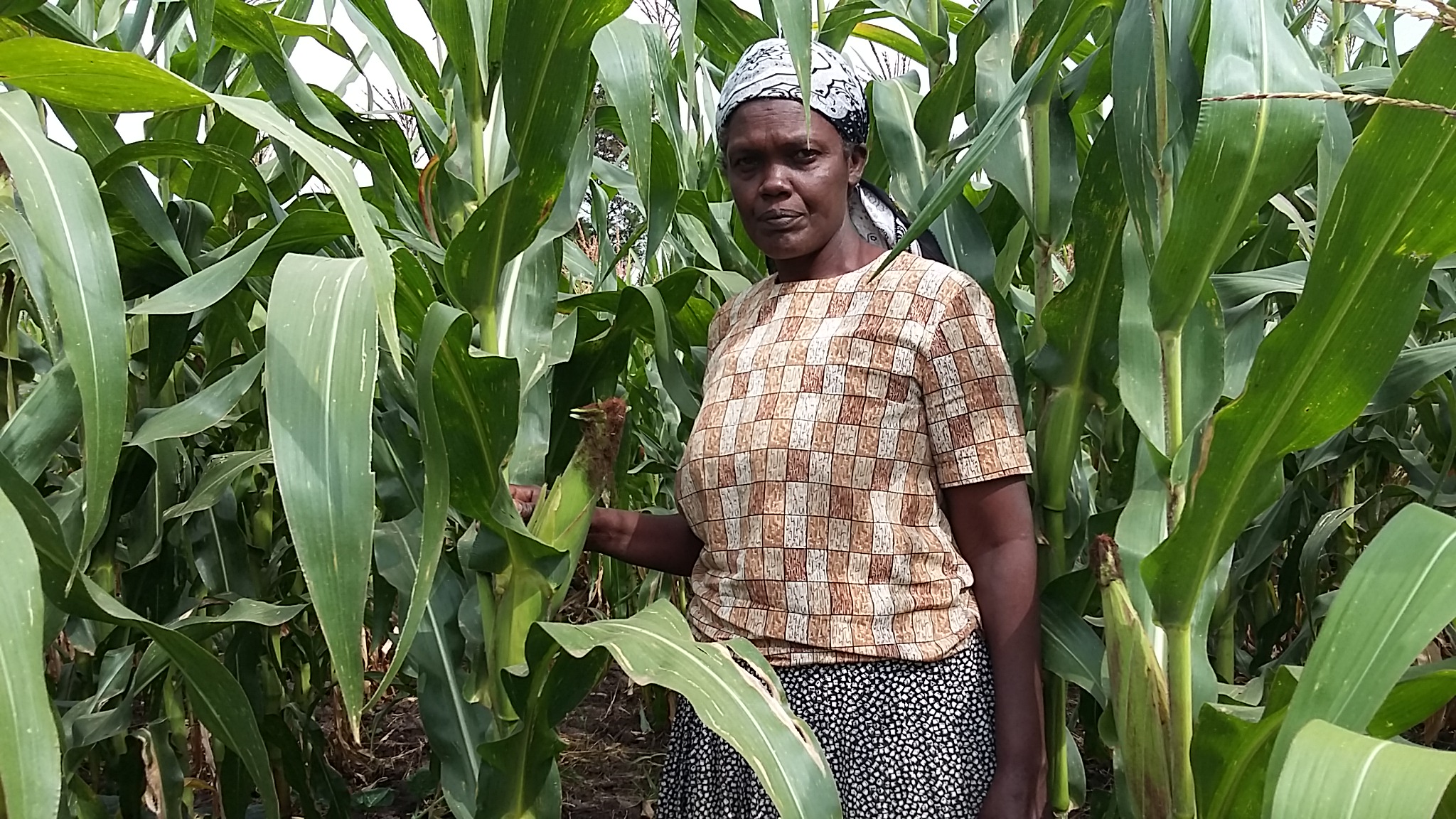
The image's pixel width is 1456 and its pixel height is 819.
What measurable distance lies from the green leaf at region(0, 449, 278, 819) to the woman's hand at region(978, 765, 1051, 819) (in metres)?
0.61

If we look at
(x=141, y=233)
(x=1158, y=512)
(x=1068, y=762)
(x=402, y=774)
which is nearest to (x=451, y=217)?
(x=141, y=233)

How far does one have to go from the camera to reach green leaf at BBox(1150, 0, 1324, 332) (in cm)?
65

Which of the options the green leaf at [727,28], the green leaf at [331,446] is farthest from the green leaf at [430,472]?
the green leaf at [727,28]

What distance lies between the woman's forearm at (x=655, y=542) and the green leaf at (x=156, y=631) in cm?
43

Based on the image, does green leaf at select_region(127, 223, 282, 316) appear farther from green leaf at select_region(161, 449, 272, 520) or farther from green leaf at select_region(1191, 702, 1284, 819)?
green leaf at select_region(1191, 702, 1284, 819)

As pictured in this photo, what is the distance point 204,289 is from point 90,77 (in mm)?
166

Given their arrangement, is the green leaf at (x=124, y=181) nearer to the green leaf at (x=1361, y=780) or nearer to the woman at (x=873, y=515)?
the woman at (x=873, y=515)

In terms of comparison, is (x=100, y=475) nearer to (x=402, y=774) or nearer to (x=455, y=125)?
(x=455, y=125)

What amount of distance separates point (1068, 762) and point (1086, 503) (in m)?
0.30

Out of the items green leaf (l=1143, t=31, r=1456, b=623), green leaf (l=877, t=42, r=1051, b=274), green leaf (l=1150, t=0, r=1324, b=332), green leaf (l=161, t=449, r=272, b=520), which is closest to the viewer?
green leaf (l=1143, t=31, r=1456, b=623)

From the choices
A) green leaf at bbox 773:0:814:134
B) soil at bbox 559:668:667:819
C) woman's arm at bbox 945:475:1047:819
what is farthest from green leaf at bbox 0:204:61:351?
soil at bbox 559:668:667:819

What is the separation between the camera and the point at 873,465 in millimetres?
958

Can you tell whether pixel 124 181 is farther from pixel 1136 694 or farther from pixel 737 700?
pixel 1136 694

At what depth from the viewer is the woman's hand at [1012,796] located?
0.92 meters
